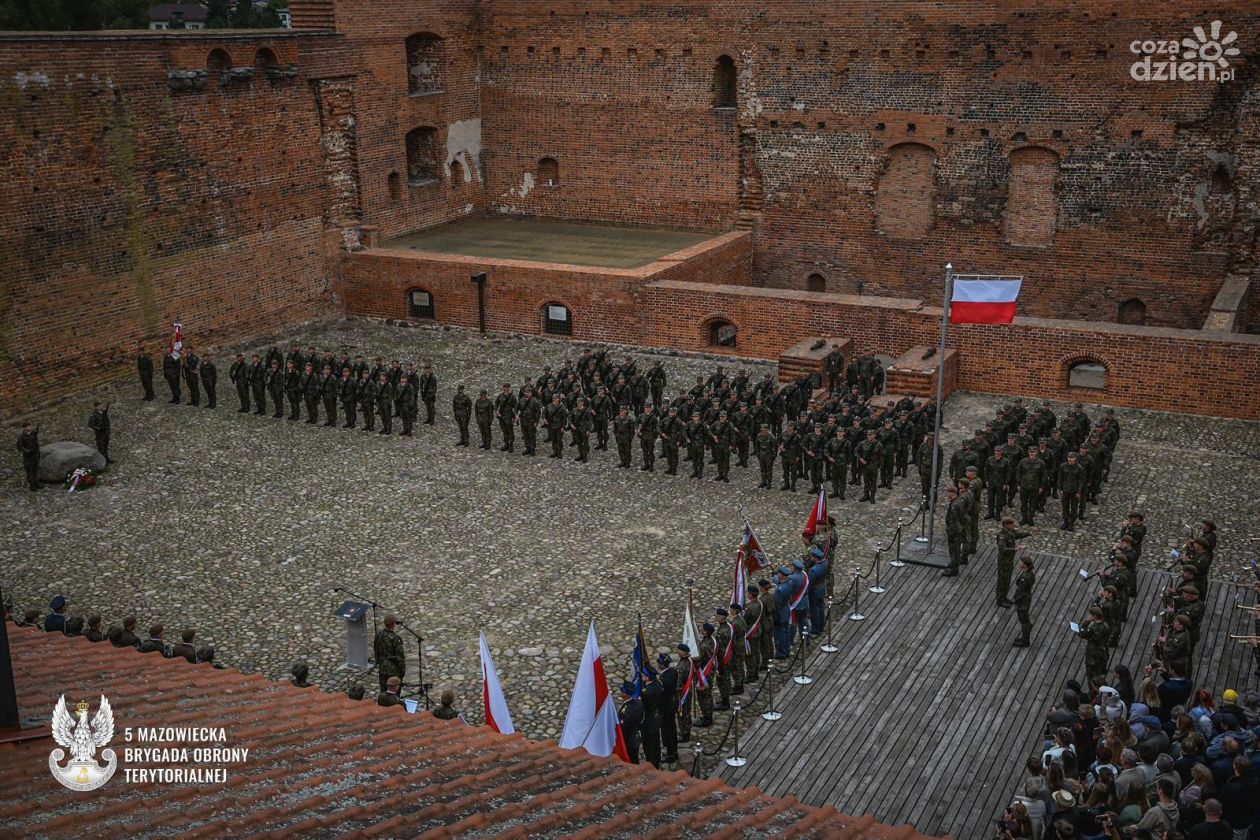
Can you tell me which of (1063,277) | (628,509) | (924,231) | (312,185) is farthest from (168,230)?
(1063,277)

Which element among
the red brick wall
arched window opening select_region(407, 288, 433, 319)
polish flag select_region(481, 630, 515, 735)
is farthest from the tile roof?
arched window opening select_region(407, 288, 433, 319)

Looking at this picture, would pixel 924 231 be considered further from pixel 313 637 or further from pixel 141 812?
pixel 141 812

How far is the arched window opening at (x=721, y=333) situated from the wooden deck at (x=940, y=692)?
9.94 metres

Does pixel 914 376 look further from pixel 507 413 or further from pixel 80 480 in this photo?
pixel 80 480

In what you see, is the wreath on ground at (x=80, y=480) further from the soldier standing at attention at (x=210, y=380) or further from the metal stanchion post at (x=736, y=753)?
the metal stanchion post at (x=736, y=753)

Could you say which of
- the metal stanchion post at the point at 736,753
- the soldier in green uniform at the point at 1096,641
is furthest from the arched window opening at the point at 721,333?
the metal stanchion post at the point at 736,753

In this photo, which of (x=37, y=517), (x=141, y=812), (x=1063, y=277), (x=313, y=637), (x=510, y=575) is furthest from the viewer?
(x=1063, y=277)

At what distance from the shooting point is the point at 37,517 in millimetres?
16266

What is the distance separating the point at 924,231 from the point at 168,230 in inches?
580

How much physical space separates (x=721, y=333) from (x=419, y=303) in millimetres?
6207

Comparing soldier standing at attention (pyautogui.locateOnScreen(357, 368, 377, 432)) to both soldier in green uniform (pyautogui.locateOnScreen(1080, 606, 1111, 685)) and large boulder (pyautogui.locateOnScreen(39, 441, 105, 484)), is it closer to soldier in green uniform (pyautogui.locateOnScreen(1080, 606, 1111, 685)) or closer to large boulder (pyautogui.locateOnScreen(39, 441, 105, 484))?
large boulder (pyautogui.locateOnScreen(39, 441, 105, 484))

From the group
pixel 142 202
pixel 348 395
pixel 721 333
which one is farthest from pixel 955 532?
pixel 142 202

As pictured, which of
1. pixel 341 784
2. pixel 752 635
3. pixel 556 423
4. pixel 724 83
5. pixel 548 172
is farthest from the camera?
pixel 548 172

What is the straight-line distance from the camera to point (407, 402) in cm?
1953
